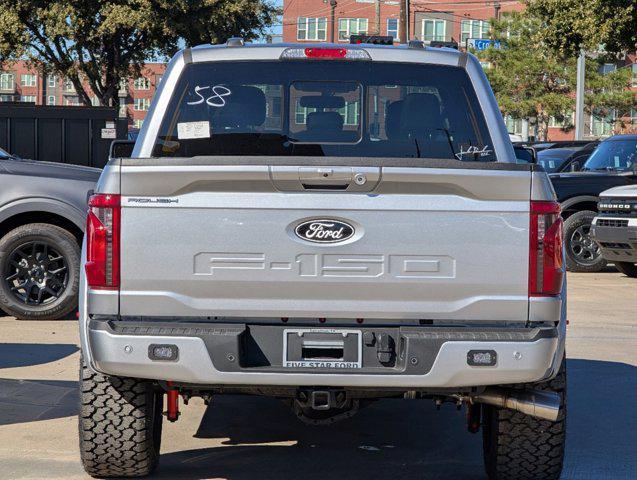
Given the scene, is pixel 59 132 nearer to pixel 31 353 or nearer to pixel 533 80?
pixel 31 353

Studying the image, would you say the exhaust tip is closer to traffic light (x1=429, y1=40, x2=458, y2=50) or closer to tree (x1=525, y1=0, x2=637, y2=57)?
traffic light (x1=429, y1=40, x2=458, y2=50)

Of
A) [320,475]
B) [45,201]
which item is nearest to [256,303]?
[320,475]

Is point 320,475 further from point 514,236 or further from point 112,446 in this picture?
point 514,236

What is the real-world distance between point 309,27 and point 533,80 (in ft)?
66.6

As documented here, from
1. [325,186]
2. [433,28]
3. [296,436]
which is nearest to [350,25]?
[433,28]

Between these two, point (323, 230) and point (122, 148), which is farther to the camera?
point (122, 148)

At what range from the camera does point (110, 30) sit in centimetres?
4175

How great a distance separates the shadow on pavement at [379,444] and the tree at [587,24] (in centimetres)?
1798

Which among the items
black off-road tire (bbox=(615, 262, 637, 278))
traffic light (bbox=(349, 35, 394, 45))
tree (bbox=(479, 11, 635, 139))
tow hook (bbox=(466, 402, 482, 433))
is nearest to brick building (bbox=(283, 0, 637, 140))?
tree (bbox=(479, 11, 635, 139))

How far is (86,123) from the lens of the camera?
16.7m

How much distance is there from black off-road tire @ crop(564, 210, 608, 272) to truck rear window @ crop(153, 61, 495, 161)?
10.8m

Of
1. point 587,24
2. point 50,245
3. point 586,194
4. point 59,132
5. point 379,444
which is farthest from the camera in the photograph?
point 587,24

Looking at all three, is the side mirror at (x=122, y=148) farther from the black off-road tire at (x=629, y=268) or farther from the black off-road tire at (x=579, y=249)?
the black off-road tire at (x=629, y=268)

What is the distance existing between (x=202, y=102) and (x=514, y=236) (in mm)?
1884
